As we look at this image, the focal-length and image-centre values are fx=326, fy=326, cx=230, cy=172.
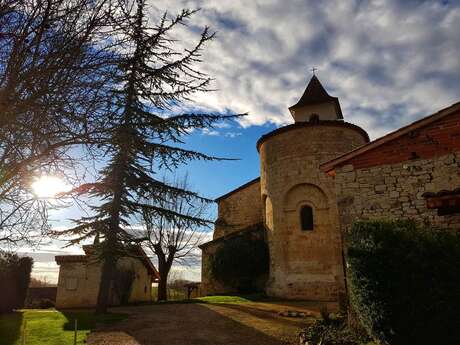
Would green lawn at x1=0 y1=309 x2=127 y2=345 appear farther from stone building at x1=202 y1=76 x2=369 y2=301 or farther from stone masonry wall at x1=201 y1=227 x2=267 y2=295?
stone masonry wall at x1=201 y1=227 x2=267 y2=295

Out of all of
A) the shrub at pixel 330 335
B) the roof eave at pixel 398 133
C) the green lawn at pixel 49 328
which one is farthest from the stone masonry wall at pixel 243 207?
the shrub at pixel 330 335

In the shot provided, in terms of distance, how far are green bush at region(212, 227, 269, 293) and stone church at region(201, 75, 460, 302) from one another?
2.33 ft

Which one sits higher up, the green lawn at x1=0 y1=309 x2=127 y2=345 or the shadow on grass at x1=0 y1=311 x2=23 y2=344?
the green lawn at x1=0 y1=309 x2=127 y2=345

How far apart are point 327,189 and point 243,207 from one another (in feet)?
26.5

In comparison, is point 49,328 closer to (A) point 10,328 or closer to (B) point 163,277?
(A) point 10,328

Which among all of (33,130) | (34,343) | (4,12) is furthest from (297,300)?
(4,12)

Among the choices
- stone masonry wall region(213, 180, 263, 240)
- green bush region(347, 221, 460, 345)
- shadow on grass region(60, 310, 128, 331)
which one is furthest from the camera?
stone masonry wall region(213, 180, 263, 240)

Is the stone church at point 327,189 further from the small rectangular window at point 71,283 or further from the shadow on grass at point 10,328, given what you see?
the small rectangular window at point 71,283

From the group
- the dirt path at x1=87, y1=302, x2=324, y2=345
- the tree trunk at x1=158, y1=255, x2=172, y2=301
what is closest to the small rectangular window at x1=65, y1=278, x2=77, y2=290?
the dirt path at x1=87, y1=302, x2=324, y2=345

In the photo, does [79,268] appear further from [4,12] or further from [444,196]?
[444,196]

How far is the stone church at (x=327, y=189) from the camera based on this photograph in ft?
27.3

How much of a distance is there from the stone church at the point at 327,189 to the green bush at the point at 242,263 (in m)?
0.71

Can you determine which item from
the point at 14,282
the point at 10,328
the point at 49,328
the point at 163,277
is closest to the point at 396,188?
the point at 49,328

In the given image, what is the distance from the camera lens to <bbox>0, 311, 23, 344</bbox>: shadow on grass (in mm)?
8062
